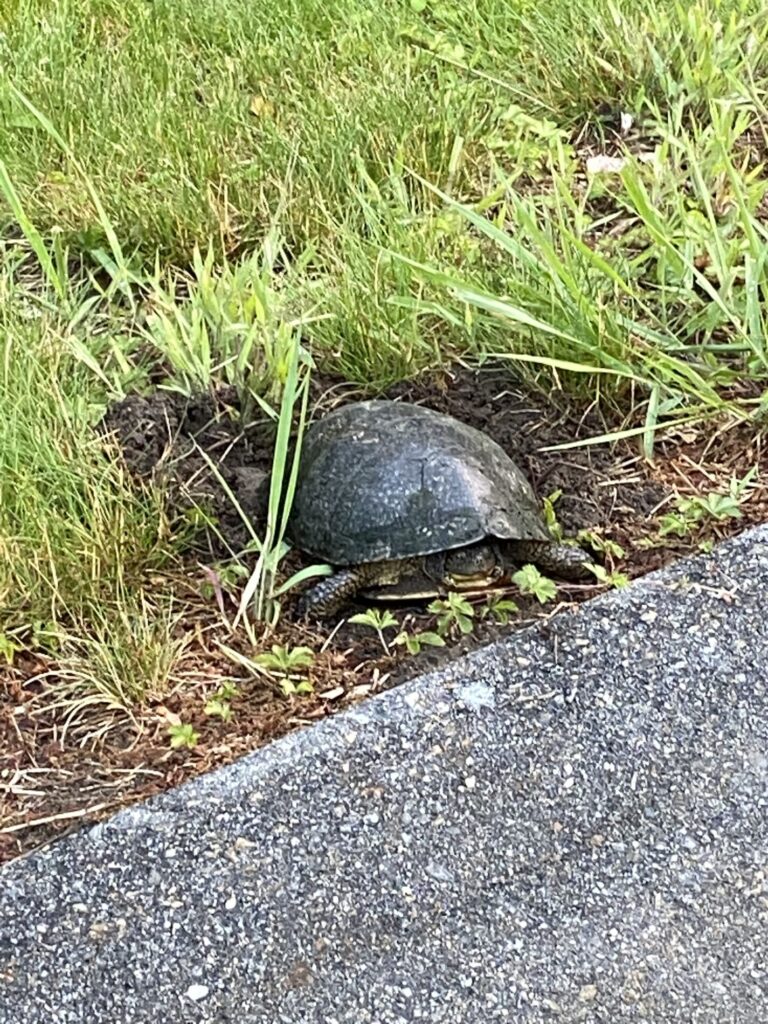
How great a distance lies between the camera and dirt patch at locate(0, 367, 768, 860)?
217cm

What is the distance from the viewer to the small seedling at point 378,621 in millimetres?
2412

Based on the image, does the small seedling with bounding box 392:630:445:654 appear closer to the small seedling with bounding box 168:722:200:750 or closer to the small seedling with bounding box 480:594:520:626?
the small seedling with bounding box 480:594:520:626

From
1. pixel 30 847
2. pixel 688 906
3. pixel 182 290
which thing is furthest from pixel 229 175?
pixel 688 906

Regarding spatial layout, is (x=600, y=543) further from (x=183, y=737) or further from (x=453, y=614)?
(x=183, y=737)

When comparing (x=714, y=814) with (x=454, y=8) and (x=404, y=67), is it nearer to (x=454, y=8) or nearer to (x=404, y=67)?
(x=404, y=67)

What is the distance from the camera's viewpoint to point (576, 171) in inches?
142

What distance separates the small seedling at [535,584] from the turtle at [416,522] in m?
0.04

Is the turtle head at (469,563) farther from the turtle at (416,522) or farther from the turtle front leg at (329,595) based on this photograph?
the turtle front leg at (329,595)

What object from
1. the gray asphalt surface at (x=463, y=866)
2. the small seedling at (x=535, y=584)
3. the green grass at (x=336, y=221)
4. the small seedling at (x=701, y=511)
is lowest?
the gray asphalt surface at (x=463, y=866)

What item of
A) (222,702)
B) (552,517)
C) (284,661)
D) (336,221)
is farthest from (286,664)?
(336,221)

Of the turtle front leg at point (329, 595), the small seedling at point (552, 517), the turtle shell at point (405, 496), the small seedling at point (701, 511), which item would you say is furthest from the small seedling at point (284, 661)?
the small seedling at point (701, 511)

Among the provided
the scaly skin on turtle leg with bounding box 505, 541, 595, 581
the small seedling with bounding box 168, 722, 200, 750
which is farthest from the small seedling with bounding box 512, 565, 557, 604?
the small seedling with bounding box 168, 722, 200, 750

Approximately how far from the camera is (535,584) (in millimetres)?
2455

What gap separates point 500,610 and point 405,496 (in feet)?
1.01
